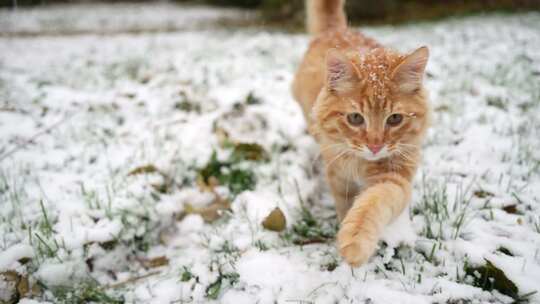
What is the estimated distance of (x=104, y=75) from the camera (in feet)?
15.0

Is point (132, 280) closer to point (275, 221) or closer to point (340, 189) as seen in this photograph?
point (275, 221)

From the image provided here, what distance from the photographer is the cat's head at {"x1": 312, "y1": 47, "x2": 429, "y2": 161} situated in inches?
68.3

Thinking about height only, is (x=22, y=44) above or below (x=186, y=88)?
above

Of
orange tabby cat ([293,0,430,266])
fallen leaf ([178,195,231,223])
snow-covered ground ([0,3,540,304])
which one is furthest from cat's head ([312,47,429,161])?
fallen leaf ([178,195,231,223])

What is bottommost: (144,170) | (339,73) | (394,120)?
(144,170)

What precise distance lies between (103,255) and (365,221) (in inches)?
55.2

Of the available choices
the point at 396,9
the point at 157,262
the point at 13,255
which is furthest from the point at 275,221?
the point at 396,9

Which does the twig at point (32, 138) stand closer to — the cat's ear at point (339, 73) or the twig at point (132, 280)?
the twig at point (132, 280)

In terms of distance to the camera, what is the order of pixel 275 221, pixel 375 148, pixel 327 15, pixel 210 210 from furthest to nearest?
pixel 327 15 → pixel 210 210 → pixel 275 221 → pixel 375 148

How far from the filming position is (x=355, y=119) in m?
1.82

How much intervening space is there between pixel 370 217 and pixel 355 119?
1.88 ft

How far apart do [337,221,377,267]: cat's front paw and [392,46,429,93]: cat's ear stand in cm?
79

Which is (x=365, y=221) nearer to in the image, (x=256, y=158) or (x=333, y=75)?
(x=333, y=75)

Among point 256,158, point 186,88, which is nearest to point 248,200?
point 256,158
